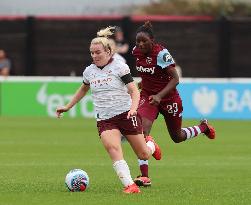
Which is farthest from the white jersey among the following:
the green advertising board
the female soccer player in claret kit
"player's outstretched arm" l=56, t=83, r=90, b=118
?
the green advertising board

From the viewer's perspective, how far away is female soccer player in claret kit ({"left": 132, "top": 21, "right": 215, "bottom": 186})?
1462 centimetres

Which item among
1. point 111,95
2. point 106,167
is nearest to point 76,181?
point 111,95

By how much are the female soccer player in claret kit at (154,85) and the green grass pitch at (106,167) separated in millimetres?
677

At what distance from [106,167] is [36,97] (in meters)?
13.2

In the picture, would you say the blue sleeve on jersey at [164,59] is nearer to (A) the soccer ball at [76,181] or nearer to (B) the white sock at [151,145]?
(B) the white sock at [151,145]

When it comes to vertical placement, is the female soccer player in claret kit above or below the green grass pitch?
above

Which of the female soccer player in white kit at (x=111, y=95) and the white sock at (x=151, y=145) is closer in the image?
the female soccer player in white kit at (x=111, y=95)

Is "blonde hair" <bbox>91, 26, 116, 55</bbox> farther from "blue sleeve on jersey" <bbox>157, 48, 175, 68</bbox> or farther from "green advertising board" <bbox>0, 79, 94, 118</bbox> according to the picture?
"green advertising board" <bbox>0, 79, 94, 118</bbox>

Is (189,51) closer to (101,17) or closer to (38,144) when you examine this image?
(101,17)

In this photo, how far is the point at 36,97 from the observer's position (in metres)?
29.9

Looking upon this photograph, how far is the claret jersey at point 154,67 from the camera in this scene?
14906 millimetres

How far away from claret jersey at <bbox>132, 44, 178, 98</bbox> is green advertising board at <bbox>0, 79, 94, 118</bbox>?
568 inches

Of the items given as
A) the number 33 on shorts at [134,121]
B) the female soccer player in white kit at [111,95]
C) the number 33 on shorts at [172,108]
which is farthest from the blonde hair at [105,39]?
the number 33 on shorts at [172,108]

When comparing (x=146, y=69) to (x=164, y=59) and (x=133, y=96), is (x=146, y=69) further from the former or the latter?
(x=133, y=96)
